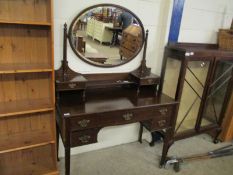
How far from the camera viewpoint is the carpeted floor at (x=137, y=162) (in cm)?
205

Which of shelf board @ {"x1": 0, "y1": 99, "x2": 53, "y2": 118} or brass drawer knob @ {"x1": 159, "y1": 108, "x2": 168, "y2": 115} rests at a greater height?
shelf board @ {"x1": 0, "y1": 99, "x2": 53, "y2": 118}

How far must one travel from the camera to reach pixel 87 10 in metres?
1.75

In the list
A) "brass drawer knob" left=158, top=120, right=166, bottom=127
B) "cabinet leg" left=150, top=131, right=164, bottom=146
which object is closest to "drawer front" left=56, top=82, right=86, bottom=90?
"brass drawer knob" left=158, top=120, right=166, bottom=127

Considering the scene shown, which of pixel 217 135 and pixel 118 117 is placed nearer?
pixel 118 117

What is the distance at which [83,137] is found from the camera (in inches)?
64.1

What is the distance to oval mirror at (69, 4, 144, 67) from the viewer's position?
1.78 m

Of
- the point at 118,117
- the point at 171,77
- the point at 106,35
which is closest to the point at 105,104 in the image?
the point at 118,117

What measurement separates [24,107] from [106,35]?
0.94m

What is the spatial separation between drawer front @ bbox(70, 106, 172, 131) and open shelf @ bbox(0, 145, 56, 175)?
1.90ft

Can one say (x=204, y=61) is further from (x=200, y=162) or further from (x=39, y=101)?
(x=39, y=101)

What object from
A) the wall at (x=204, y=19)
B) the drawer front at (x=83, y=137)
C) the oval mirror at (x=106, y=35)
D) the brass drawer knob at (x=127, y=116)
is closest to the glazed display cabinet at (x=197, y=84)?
the wall at (x=204, y=19)

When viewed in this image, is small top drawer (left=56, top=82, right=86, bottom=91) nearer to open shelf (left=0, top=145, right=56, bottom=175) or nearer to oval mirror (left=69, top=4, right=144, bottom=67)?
oval mirror (left=69, top=4, right=144, bottom=67)

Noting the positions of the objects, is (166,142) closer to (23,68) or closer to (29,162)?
(29,162)

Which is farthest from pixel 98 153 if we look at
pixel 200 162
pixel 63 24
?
pixel 63 24
